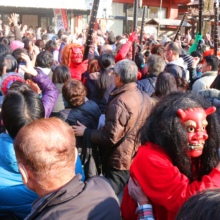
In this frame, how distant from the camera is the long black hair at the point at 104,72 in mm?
3633

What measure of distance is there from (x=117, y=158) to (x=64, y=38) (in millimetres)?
5170

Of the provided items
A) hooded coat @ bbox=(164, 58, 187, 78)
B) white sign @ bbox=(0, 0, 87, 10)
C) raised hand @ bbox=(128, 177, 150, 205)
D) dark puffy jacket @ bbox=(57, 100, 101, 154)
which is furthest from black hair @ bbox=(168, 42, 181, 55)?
white sign @ bbox=(0, 0, 87, 10)

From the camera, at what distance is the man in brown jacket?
2348 millimetres

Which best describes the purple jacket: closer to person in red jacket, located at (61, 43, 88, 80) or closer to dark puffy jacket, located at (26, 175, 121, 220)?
dark puffy jacket, located at (26, 175, 121, 220)

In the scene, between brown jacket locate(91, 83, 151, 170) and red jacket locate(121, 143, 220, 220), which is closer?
red jacket locate(121, 143, 220, 220)

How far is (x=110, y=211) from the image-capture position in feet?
3.92

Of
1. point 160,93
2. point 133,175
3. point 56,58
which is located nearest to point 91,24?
point 160,93

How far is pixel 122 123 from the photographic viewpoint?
92.7 inches

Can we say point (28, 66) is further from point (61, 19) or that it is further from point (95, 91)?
point (61, 19)

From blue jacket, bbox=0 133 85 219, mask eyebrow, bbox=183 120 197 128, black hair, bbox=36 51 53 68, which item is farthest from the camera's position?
black hair, bbox=36 51 53 68

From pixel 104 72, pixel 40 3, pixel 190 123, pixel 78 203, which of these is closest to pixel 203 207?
pixel 78 203

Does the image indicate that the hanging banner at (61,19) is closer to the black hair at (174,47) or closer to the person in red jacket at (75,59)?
the person in red jacket at (75,59)

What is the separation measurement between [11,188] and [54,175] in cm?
63

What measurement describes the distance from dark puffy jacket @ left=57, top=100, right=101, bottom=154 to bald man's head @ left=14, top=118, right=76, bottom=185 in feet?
4.78
